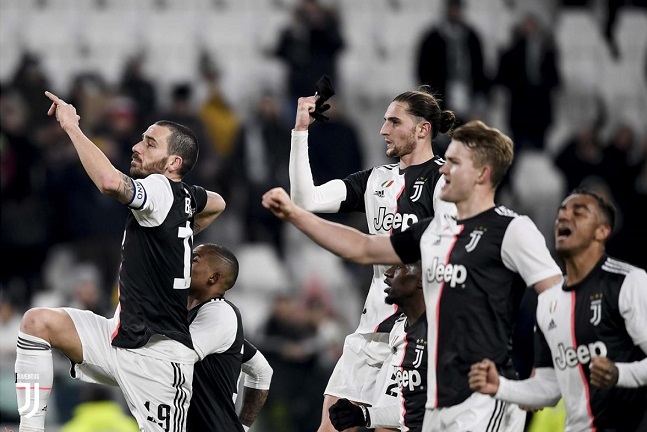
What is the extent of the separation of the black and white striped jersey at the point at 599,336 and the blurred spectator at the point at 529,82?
9474 millimetres

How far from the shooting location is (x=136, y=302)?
7453 millimetres

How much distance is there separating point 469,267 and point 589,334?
26.9 inches

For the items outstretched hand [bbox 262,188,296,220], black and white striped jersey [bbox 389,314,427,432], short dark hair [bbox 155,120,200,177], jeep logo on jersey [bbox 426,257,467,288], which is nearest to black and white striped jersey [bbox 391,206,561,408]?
jeep logo on jersey [bbox 426,257,467,288]

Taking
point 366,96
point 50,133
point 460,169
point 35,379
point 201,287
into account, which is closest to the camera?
point 460,169

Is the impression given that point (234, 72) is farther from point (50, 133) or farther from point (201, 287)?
point (201, 287)

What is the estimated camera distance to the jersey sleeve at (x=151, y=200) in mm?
7227

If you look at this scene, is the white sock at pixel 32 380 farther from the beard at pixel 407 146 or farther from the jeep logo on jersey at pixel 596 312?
the jeep logo on jersey at pixel 596 312

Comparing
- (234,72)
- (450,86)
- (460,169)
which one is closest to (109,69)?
(234,72)

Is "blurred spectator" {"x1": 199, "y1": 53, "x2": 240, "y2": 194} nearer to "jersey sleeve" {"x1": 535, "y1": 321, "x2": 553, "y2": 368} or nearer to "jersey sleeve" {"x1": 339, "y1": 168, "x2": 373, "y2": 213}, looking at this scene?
"jersey sleeve" {"x1": 339, "y1": 168, "x2": 373, "y2": 213}

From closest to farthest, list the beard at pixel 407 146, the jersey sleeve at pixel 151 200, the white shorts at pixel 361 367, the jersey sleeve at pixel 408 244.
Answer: the jersey sleeve at pixel 408 244 < the jersey sleeve at pixel 151 200 < the beard at pixel 407 146 < the white shorts at pixel 361 367

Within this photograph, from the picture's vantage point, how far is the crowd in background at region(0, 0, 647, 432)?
1437 centimetres

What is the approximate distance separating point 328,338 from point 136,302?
5954 millimetres

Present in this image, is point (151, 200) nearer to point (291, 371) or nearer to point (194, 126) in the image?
point (291, 371)

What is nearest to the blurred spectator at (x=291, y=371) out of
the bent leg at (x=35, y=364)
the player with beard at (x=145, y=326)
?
the player with beard at (x=145, y=326)
